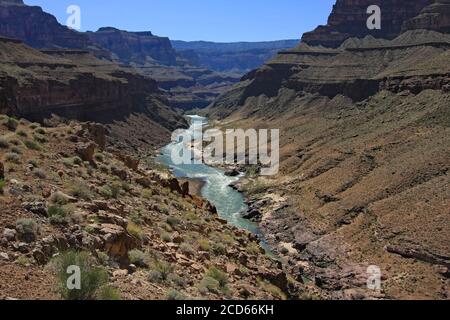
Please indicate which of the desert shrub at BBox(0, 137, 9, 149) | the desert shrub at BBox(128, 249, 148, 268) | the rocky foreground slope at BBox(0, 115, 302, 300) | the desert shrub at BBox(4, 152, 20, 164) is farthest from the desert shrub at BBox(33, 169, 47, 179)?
the desert shrub at BBox(128, 249, 148, 268)

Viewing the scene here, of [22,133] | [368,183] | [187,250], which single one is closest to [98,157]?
[22,133]

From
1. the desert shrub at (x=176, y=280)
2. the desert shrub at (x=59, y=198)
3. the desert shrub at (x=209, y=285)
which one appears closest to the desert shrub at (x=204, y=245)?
the desert shrub at (x=209, y=285)

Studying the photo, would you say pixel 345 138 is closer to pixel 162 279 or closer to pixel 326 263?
pixel 326 263

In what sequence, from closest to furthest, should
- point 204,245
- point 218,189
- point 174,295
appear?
point 174,295 < point 204,245 < point 218,189

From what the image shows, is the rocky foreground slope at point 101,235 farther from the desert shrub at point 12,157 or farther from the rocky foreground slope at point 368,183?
the rocky foreground slope at point 368,183

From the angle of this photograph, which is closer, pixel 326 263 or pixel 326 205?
pixel 326 263

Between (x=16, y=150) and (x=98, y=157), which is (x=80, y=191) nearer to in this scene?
(x=16, y=150)
